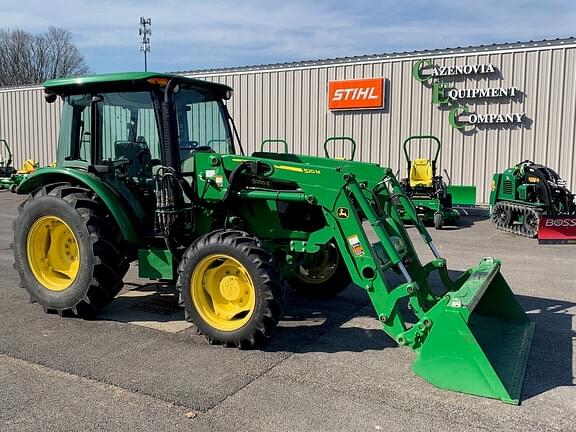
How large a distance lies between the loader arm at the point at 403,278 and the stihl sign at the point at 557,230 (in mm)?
5614

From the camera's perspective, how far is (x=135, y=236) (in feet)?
17.7

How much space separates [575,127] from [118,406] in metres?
13.8

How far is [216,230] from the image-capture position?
4.97 meters

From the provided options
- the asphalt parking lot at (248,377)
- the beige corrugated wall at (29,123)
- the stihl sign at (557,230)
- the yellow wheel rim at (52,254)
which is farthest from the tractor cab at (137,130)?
the beige corrugated wall at (29,123)

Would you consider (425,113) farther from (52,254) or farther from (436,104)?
(52,254)

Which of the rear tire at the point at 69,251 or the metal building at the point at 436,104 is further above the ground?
the metal building at the point at 436,104

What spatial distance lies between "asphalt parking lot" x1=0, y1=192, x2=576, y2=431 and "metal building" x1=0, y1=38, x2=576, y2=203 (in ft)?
31.1

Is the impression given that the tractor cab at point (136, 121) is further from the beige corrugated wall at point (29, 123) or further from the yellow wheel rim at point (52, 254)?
the beige corrugated wall at point (29, 123)

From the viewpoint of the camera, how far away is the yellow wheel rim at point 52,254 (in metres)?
5.74

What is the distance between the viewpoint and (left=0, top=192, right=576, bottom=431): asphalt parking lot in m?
3.47

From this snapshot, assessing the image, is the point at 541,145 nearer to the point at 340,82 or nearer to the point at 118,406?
the point at 340,82

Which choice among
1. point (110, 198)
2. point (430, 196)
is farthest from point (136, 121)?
point (430, 196)

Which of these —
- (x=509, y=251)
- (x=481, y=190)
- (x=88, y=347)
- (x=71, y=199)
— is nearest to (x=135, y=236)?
(x=71, y=199)

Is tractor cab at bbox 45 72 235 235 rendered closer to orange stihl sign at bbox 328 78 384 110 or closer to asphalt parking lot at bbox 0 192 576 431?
asphalt parking lot at bbox 0 192 576 431
